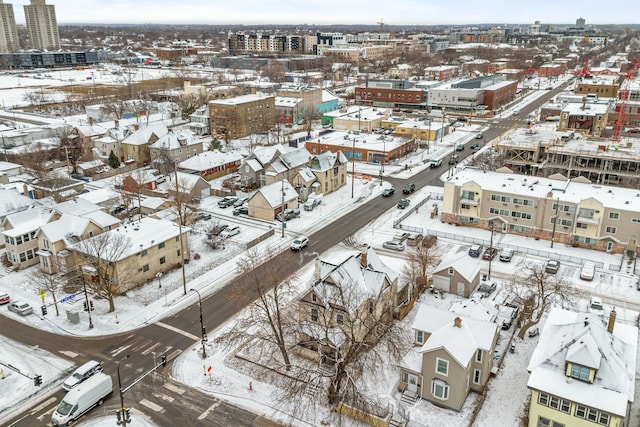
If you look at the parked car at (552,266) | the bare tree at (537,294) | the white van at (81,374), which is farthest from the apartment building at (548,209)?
the white van at (81,374)

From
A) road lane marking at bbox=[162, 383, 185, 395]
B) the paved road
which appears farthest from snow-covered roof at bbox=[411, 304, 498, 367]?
road lane marking at bbox=[162, 383, 185, 395]

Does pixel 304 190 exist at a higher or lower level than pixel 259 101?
lower

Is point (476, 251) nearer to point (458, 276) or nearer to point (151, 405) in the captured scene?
point (458, 276)

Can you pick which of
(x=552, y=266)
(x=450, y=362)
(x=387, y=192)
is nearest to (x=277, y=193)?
(x=387, y=192)

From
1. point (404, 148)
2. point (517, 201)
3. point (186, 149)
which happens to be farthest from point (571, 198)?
point (186, 149)

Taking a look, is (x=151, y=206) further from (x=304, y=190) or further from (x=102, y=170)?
(x=102, y=170)

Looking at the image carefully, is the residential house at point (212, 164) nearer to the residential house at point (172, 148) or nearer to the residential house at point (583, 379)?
the residential house at point (172, 148)

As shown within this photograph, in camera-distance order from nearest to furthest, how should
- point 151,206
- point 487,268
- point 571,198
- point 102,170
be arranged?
point 487,268, point 571,198, point 151,206, point 102,170
